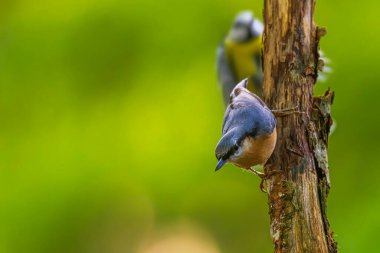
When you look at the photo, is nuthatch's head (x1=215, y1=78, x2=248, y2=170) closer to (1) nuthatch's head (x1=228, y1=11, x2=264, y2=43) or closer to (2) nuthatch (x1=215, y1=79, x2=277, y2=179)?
(2) nuthatch (x1=215, y1=79, x2=277, y2=179)

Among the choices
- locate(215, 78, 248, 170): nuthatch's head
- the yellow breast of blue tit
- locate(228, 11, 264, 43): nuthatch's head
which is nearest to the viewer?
locate(215, 78, 248, 170): nuthatch's head

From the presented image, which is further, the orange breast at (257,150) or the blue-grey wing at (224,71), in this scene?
the blue-grey wing at (224,71)

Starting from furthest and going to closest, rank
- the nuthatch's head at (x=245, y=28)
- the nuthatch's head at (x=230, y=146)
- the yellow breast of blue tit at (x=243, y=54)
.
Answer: the yellow breast of blue tit at (x=243, y=54) < the nuthatch's head at (x=245, y=28) < the nuthatch's head at (x=230, y=146)

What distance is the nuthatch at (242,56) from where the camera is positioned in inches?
169

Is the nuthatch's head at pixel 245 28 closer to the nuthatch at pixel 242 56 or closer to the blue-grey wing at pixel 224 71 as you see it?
the nuthatch at pixel 242 56

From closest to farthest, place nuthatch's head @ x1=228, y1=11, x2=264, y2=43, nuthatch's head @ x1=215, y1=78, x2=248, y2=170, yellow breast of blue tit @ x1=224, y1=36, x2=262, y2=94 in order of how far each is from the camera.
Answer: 1. nuthatch's head @ x1=215, y1=78, x2=248, y2=170
2. nuthatch's head @ x1=228, y1=11, x2=264, y2=43
3. yellow breast of blue tit @ x1=224, y1=36, x2=262, y2=94

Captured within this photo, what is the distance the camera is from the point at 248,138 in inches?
91.8

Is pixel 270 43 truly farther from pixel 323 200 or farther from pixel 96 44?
pixel 96 44

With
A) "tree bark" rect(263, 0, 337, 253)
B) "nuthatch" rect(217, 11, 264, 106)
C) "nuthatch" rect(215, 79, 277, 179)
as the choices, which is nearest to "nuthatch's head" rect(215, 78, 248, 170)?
"nuthatch" rect(215, 79, 277, 179)

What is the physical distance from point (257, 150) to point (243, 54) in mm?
2088

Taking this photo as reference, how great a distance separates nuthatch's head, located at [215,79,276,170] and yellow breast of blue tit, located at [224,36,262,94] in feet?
6.32

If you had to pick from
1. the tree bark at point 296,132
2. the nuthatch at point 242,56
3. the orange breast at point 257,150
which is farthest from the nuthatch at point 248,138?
the nuthatch at point 242,56

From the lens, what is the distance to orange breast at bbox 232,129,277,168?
7.65 ft

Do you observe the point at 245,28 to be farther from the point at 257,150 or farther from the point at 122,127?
the point at 257,150
